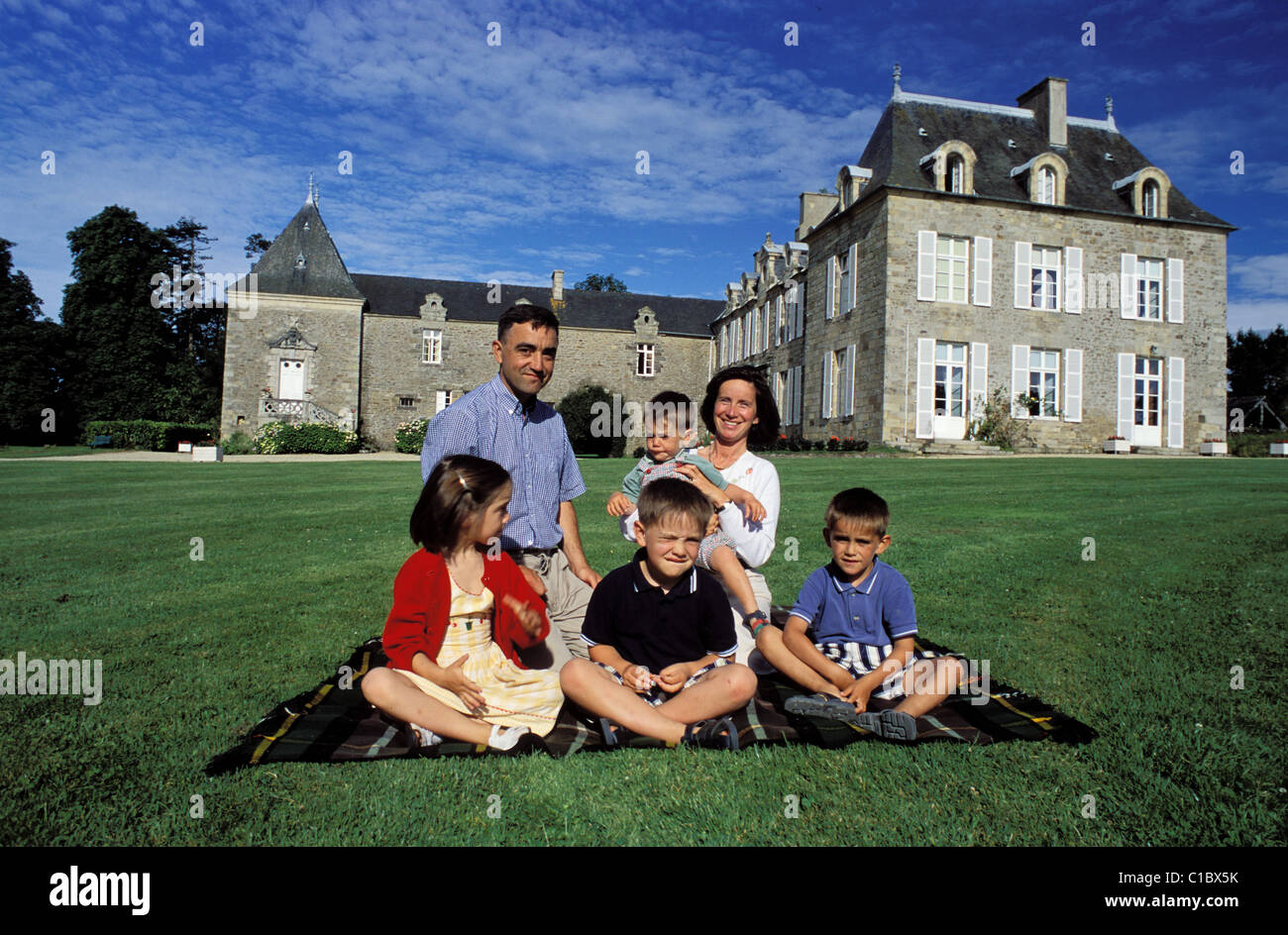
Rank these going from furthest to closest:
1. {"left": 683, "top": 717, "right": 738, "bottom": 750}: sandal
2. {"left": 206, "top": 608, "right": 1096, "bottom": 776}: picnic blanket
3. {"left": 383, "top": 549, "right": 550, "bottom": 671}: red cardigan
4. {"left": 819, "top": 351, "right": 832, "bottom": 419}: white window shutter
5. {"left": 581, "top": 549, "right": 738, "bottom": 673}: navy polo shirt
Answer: {"left": 819, "top": 351, "right": 832, "bottom": 419}: white window shutter → {"left": 581, "top": 549, "right": 738, "bottom": 673}: navy polo shirt → {"left": 383, "top": 549, "right": 550, "bottom": 671}: red cardigan → {"left": 683, "top": 717, "right": 738, "bottom": 750}: sandal → {"left": 206, "top": 608, "right": 1096, "bottom": 776}: picnic blanket

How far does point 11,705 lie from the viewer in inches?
127

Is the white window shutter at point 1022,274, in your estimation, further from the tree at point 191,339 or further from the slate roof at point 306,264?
the tree at point 191,339

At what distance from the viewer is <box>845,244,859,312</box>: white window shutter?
2411cm

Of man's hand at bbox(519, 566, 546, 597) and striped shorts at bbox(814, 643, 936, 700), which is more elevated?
man's hand at bbox(519, 566, 546, 597)

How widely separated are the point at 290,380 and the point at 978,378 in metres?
31.2

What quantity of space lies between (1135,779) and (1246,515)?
8541mm

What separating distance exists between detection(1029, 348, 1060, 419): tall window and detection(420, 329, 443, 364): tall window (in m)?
28.2

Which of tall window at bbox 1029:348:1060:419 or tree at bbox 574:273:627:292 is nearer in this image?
tall window at bbox 1029:348:1060:419

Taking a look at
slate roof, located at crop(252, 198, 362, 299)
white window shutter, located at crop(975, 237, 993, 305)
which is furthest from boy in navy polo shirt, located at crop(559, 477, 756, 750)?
slate roof, located at crop(252, 198, 362, 299)

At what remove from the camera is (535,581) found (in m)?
3.68

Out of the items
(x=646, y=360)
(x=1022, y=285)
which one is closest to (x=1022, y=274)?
(x=1022, y=285)

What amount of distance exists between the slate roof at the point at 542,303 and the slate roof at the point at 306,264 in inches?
66.2

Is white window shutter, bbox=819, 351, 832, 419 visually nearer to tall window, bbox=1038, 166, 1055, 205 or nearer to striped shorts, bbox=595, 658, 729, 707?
tall window, bbox=1038, 166, 1055, 205
